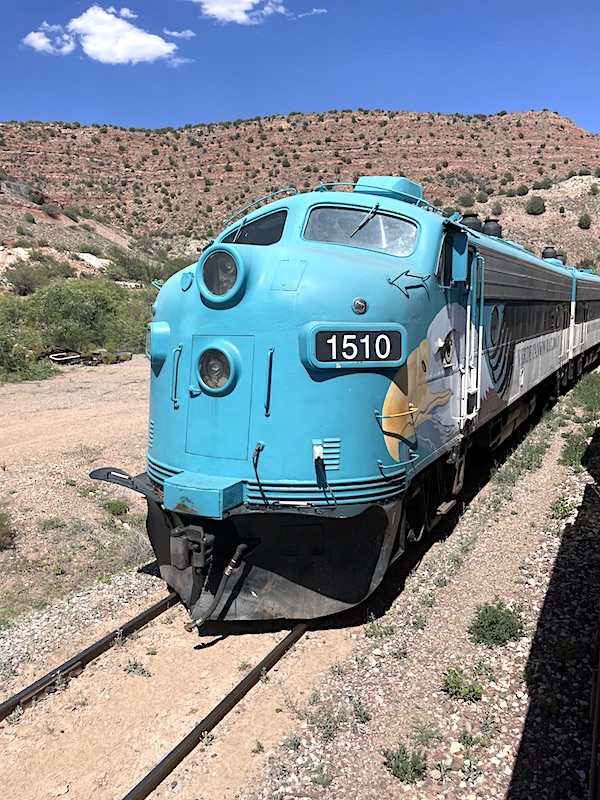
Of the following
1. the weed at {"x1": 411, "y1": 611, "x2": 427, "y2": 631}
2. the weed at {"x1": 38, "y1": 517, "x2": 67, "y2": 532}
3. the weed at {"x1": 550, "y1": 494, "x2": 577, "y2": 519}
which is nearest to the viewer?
the weed at {"x1": 411, "y1": 611, "x2": 427, "y2": 631}

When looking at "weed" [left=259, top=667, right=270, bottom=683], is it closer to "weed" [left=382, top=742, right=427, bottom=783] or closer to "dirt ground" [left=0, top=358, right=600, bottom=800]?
"dirt ground" [left=0, top=358, right=600, bottom=800]

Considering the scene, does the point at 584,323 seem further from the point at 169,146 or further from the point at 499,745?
the point at 169,146

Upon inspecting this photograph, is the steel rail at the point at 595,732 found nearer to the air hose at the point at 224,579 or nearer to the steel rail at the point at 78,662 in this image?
the air hose at the point at 224,579

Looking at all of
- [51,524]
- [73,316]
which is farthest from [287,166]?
[51,524]

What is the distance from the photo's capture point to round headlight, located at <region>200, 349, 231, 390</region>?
478 centimetres

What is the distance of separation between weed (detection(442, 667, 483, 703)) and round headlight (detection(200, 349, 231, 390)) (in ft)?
9.41

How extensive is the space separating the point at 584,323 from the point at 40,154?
66.9m

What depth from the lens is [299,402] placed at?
15.3 ft

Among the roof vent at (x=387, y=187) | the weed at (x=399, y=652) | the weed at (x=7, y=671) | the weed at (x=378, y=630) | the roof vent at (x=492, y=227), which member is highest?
the roof vent at (x=492, y=227)

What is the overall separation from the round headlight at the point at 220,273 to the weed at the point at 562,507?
564 cm

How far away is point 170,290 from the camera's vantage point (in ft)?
17.9

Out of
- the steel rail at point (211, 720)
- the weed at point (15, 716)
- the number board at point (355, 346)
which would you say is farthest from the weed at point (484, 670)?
the weed at point (15, 716)

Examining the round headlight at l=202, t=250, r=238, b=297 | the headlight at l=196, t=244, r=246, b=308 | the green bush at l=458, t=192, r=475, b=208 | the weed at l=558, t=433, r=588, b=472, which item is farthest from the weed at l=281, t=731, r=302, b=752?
the green bush at l=458, t=192, r=475, b=208

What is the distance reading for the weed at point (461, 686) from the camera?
177 inches
